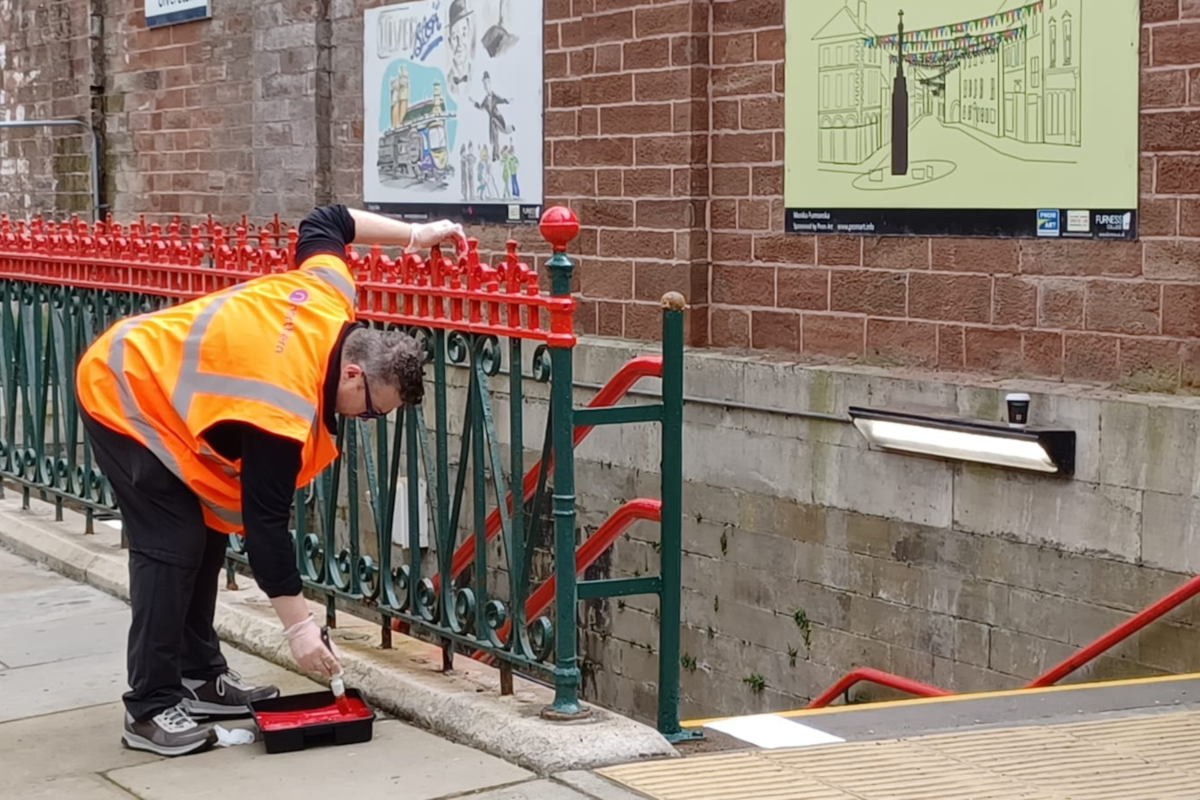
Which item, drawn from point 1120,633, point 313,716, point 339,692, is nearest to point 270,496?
point 339,692

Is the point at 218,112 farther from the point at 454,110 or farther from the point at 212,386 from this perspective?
the point at 212,386

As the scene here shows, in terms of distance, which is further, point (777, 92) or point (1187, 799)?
point (777, 92)

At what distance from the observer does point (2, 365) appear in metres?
8.23

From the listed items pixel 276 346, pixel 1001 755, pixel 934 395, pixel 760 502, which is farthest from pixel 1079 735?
pixel 760 502

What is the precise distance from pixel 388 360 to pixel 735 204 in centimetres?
475

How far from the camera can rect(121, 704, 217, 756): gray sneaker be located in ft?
15.2

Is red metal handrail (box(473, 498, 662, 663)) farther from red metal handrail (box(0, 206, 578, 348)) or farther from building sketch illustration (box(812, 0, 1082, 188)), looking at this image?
building sketch illustration (box(812, 0, 1082, 188))

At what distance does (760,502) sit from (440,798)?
4.24 meters

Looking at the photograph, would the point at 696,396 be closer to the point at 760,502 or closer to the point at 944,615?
the point at 760,502

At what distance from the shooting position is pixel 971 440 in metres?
7.09

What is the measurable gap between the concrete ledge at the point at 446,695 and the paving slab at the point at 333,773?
0.08 m

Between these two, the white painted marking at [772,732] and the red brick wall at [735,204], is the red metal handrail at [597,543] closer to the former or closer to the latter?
the white painted marking at [772,732]

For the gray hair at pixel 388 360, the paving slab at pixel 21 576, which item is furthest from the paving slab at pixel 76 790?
the paving slab at pixel 21 576

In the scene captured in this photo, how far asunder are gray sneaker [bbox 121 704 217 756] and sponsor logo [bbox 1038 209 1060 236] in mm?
4237
